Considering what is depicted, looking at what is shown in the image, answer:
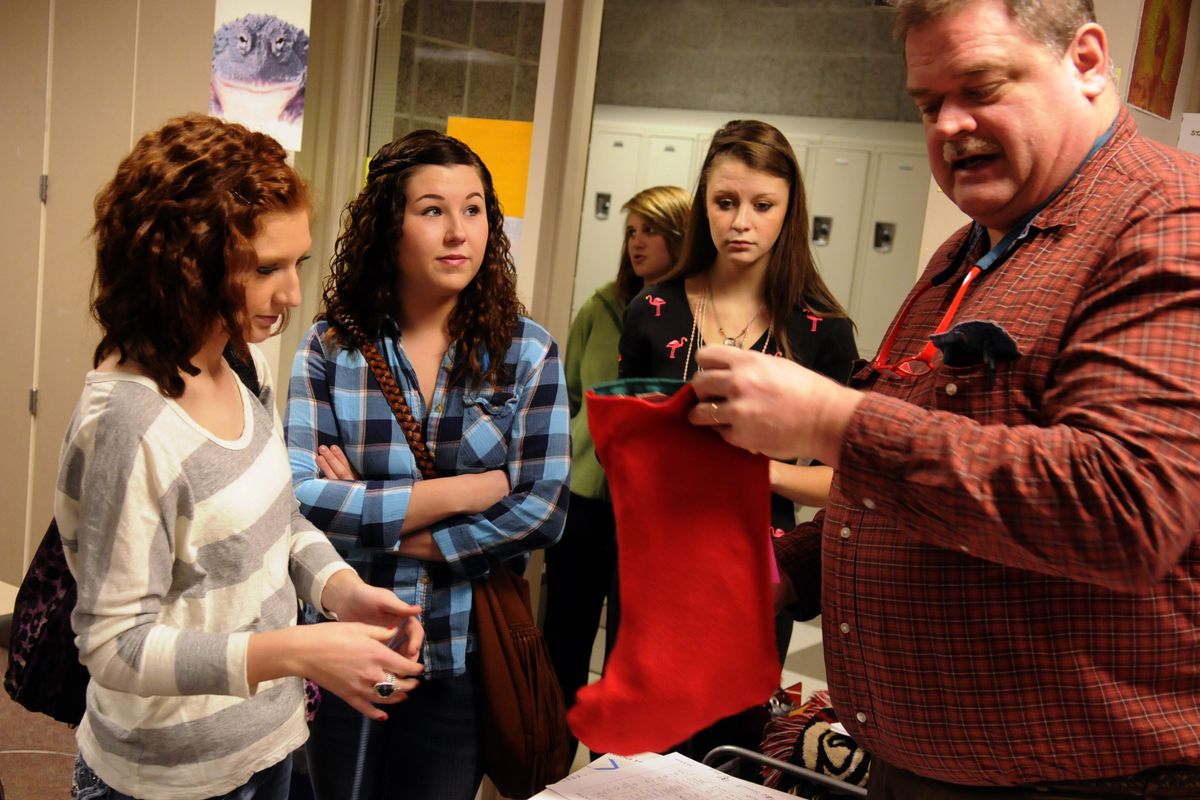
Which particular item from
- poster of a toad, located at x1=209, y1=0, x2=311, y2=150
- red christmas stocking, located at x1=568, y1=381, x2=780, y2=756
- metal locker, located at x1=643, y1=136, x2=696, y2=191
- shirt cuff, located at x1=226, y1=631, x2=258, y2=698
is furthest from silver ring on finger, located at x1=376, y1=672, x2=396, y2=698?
metal locker, located at x1=643, y1=136, x2=696, y2=191

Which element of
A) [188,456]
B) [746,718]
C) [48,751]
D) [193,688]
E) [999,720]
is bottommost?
[48,751]

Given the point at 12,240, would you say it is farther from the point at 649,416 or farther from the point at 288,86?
the point at 649,416

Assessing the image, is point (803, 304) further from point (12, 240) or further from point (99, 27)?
point (12, 240)

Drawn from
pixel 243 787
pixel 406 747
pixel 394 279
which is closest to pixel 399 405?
pixel 394 279

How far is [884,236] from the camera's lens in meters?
4.80

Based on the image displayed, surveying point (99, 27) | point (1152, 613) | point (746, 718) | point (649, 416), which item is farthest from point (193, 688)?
point (99, 27)

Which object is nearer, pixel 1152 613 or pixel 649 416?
pixel 1152 613

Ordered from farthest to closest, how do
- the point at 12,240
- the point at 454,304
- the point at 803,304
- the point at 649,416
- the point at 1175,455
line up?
the point at 12,240 < the point at 803,304 < the point at 454,304 < the point at 649,416 < the point at 1175,455

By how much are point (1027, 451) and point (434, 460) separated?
1275mm

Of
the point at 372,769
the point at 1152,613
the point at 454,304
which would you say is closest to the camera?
the point at 1152,613

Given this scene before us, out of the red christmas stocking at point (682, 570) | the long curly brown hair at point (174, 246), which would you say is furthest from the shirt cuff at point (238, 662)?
the red christmas stocking at point (682, 570)

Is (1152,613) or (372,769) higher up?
(1152,613)

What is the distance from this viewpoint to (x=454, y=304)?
6.99 ft

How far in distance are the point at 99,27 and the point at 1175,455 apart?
150 inches
